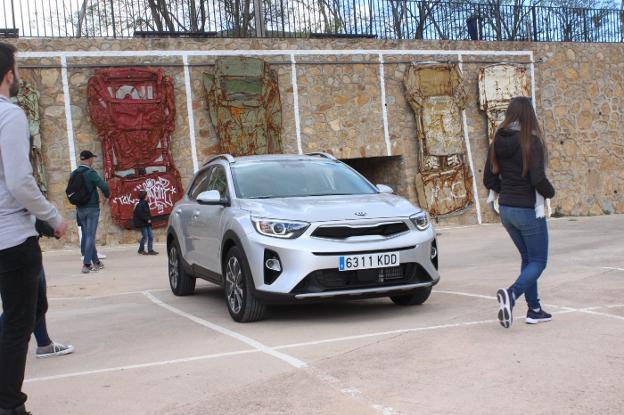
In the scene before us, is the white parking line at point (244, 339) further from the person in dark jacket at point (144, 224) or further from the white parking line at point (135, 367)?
the person in dark jacket at point (144, 224)

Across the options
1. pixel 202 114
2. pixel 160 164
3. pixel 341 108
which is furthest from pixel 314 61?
pixel 160 164

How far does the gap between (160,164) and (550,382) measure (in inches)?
553

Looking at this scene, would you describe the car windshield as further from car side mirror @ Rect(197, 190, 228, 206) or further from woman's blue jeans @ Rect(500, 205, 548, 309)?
woman's blue jeans @ Rect(500, 205, 548, 309)

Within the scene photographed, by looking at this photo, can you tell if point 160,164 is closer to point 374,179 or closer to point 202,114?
point 202,114

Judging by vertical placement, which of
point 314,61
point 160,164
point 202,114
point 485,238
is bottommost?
point 485,238

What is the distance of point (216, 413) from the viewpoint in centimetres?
425

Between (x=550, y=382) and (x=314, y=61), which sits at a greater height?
(x=314, y=61)

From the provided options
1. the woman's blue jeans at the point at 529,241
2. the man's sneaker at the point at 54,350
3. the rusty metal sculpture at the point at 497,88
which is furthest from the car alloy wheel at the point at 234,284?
the rusty metal sculpture at the point at 497,88

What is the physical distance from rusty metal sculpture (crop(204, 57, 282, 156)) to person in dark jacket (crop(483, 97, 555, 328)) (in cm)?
1238

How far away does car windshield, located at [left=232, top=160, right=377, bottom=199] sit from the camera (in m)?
7.66

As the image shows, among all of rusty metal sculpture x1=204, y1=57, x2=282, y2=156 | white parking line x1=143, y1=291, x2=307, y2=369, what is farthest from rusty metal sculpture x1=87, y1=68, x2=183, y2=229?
white parking line x1=143, y1=291, x2=307, y2=369

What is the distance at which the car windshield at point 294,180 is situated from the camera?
7.66m

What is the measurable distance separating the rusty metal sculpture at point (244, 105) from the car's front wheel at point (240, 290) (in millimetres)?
11151

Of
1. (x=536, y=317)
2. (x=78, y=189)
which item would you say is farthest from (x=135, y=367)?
(x=78, y=189)
